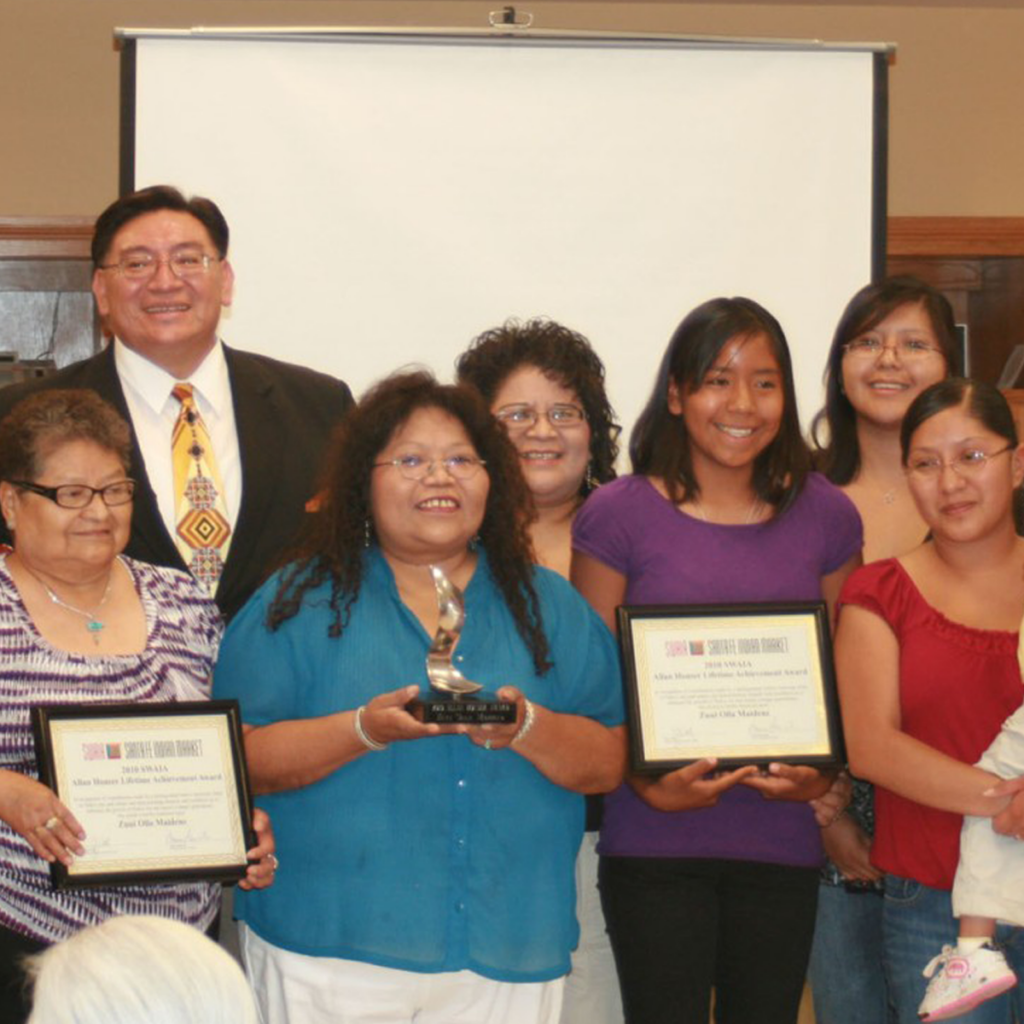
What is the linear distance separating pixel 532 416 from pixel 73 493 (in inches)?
42.6

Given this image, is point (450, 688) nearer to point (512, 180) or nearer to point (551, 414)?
point (551, 414)

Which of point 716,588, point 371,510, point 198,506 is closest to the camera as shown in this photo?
point 371,510

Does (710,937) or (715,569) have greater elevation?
(715,569)

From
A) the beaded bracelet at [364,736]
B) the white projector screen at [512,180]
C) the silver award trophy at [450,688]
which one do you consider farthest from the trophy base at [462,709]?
the white projector screen at [512,180]

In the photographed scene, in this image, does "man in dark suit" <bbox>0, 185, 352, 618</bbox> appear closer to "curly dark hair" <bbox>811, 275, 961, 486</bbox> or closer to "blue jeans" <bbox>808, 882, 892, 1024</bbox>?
"curly dark hair" <bbox>811, 275, 961, 486</bbox>

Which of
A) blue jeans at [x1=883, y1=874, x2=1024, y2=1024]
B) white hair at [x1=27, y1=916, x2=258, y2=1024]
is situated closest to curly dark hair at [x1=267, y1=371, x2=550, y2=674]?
blue jeans at [x1=883, y1=874, x2=1024, y2=1024]

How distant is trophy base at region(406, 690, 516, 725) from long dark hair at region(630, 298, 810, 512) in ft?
2.66

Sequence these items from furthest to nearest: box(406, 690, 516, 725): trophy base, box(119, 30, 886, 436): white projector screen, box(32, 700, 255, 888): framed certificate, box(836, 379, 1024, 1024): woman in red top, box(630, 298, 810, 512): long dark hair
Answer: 1. box(119, 30, 886, 436): white projector screen
2. box(630, 298, 810, 512): long dark hair
3. box(836, 379, 1024, 1024): woman in red top
4. box(32, 700, 255, 888): framed certificate
5. box(406, 690, 516, 725): trophy base

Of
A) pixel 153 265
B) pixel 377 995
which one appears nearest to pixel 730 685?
pixel 377 995

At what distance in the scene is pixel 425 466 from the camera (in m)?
2.88

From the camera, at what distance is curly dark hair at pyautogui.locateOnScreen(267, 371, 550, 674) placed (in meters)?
2.84

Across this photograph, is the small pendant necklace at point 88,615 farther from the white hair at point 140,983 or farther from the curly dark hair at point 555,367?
the white hair at point 140,983

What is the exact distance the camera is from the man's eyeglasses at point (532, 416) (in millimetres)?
3529

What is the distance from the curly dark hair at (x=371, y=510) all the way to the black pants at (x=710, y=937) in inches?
20.7
